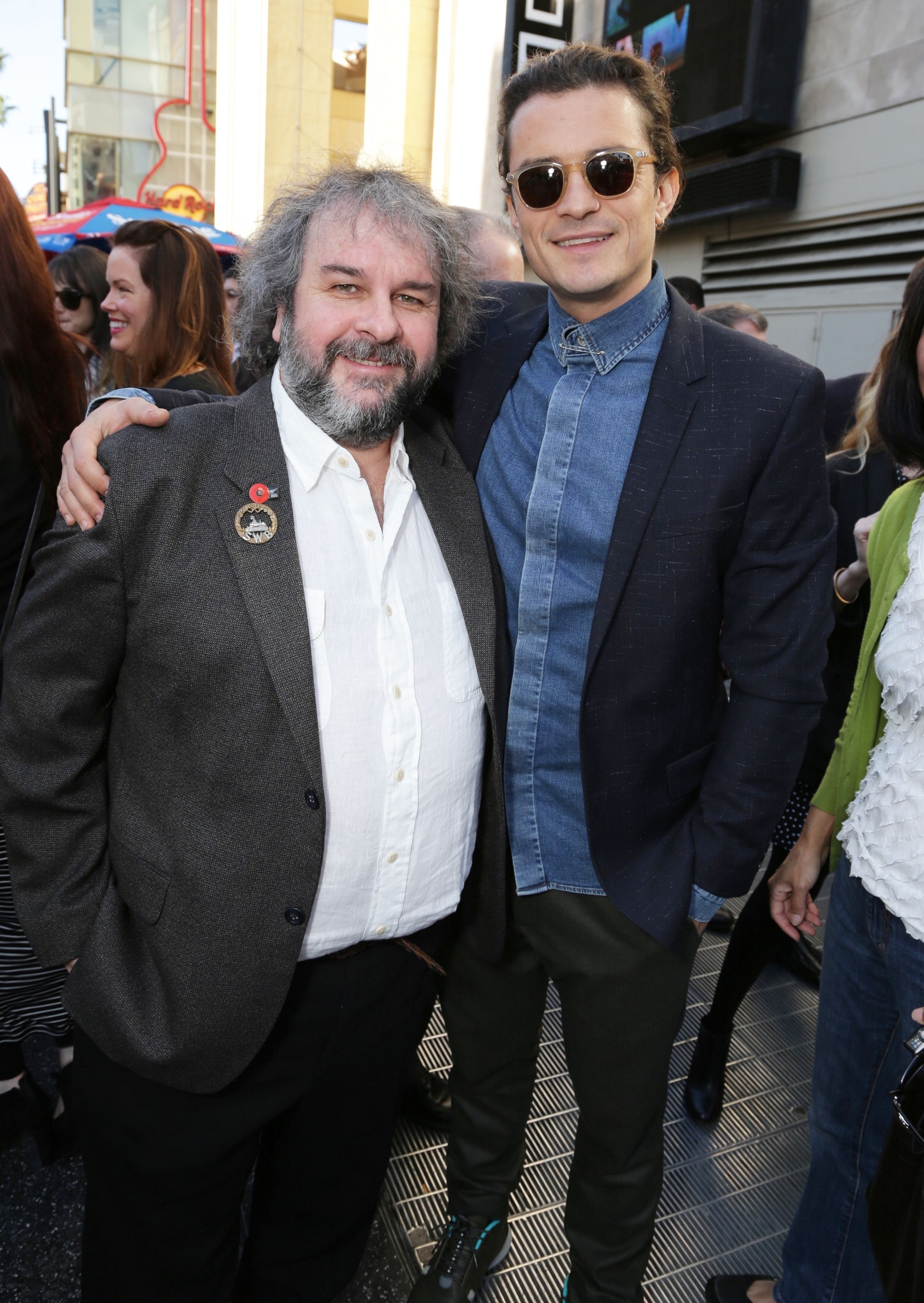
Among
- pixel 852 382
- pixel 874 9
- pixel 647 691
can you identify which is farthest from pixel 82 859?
pixel 874 9

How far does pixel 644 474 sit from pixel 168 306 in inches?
85.2

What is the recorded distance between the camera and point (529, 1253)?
2.36 m

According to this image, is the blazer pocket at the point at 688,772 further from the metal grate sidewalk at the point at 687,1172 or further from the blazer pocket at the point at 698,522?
the metal grate sidewalk at the point at 687,1172

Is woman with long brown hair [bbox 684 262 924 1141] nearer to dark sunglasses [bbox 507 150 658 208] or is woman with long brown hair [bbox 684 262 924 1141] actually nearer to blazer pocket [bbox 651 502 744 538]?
blazer pocket [bbox 651 502 744 538]

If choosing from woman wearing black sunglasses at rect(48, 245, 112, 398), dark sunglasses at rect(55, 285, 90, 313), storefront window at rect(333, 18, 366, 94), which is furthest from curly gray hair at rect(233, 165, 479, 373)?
storefront window at rect(333, 18, 366, 94)

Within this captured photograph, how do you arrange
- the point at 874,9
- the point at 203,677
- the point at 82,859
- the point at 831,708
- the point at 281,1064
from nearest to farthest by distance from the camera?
the point at 203,677, the point at 82,859, the point at 281,1064, the point at 831,708, the point at 874,9

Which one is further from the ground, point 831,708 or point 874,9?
point 874,9

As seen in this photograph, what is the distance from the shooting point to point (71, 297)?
464 centimetres

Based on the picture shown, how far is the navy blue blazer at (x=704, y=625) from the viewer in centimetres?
171

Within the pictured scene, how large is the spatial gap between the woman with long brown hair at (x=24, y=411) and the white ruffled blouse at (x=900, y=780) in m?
1.74

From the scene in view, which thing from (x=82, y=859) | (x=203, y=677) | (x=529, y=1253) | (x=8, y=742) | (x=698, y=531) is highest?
(x=698, y=531)

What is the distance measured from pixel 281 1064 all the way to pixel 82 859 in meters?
0.53

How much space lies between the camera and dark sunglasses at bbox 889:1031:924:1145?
1409mm

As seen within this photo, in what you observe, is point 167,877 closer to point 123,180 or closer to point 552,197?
point 552,197
